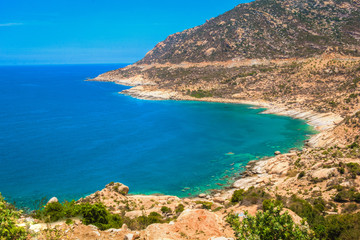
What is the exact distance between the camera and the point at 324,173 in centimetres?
3334

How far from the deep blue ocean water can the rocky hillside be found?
60.1 meters

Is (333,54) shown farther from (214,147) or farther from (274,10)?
(214,147)

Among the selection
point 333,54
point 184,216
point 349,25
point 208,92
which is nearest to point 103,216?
point 184,216

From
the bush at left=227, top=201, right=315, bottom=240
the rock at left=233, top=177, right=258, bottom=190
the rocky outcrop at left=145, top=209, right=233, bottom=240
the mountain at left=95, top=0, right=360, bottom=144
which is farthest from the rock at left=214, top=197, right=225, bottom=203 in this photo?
the mountain at left=95, top=0, right=360, bottom=144

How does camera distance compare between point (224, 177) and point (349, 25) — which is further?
point (349, 25)

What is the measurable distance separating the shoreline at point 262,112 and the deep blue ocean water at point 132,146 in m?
2.55

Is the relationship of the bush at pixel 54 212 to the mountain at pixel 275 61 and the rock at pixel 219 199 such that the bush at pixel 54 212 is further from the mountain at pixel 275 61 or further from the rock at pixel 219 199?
the mountain at pixel 275 61

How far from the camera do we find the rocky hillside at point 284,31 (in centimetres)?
14025

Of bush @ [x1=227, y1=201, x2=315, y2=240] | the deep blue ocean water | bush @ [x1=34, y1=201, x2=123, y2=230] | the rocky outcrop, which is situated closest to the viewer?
bush @ [x1=227, y1=201, x2=315, y2=240]

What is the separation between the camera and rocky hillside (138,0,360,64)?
140m

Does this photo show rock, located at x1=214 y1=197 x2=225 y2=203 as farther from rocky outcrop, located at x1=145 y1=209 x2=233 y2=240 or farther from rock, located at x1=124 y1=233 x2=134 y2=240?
rock, located at x1=124 y1=233 x2=134 y2=240

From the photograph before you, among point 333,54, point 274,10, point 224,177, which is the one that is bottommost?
point 224,177

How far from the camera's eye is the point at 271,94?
11338cm

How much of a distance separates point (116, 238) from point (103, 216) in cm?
384
